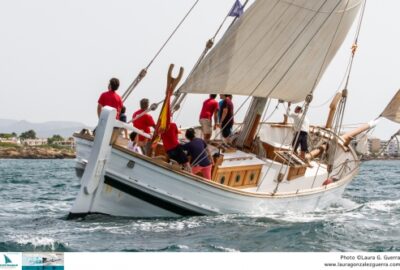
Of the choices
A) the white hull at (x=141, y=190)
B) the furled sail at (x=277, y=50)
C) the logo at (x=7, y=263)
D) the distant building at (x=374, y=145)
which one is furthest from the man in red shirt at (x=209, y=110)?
the logo at (x=7, y=263)

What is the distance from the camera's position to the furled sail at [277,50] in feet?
40.2

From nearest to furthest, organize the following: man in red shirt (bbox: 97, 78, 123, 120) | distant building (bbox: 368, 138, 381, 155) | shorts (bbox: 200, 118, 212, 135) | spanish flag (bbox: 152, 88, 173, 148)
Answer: spanish flag (bbox: 152, 88, 173, 148), man in red shirt (bbox: 97, 78, 123, 120), shorts (bbox: 200, 118, 212, 135), distant building (bbox: 368, 138, 381, 155)

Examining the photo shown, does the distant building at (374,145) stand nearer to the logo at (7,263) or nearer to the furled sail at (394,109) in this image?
the furled sail at (394,109)

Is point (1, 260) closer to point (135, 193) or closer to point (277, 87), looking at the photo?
point (135, 193)

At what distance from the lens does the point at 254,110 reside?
45.5 feet

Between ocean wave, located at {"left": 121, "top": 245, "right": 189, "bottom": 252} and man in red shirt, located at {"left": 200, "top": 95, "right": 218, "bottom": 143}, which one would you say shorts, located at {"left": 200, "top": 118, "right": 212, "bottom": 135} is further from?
ocean wave, located at {"left": 121, "top": 245, "right": 189, "bottom": 252}

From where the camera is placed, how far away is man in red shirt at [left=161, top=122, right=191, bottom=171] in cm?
1143

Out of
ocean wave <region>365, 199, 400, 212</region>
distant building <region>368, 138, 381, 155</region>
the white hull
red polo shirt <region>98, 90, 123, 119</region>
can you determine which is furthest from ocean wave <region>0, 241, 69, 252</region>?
distant building <region>368, 138, 381, 155</region>

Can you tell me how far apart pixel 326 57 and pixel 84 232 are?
600 centimetres

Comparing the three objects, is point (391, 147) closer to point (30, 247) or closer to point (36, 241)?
point (36, 241)

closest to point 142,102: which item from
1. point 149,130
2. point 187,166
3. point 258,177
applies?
point 149,130

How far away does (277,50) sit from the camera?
526 inches

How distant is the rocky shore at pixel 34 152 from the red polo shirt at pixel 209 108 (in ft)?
135

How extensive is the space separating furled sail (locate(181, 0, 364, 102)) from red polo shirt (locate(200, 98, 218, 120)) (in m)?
0.70
